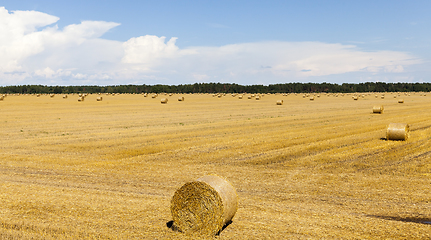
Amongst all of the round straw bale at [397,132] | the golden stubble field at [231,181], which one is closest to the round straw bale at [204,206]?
the golden stubble field at [231,181]

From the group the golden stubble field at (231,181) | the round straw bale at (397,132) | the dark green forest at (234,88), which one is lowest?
the golden stubble field at (231,181)

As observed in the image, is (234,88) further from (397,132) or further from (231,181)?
(231,181)

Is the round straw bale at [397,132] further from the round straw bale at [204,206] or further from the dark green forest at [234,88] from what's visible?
the dark green forest at [234,88]

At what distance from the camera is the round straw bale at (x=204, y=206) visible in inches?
367

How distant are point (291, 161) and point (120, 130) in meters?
16.2

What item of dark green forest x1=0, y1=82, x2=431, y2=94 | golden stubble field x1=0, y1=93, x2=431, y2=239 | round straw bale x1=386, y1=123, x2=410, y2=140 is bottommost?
golden stubble field x1=0, y1=93, x2=431, y2=239

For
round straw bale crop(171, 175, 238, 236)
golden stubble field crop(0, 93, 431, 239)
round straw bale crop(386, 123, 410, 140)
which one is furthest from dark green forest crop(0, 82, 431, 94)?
round straw bale crop(171, 175, 238, 236)

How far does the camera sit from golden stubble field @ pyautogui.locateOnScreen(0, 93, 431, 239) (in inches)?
377

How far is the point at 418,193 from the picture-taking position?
41.3 ft

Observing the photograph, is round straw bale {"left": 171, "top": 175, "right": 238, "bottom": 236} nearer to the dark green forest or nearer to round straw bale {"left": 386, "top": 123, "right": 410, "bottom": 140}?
round straw bale {"left": 386, "top": 123, "right": 410, "bottom": 140}

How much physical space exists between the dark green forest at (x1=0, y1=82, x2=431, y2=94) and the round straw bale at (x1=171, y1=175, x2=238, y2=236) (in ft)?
497

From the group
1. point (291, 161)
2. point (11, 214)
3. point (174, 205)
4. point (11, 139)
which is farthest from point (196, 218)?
point (11, 139)

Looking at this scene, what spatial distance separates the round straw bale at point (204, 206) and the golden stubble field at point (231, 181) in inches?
11.8

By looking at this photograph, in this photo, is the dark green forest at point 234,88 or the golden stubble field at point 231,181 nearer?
the golden stubble field at point 231,181
